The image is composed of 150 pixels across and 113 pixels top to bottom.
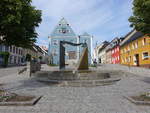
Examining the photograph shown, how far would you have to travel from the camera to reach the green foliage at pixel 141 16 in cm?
739

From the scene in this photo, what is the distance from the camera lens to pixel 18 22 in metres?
7.39

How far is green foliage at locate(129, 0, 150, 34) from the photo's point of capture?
24.3 ft

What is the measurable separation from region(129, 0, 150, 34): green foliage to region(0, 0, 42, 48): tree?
18.1 ft

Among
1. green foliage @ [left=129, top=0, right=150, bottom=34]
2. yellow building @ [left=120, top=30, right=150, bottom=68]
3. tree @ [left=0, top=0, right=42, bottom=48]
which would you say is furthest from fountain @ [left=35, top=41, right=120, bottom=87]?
yellow building @ [left=120, top=30, right=150, bottom=68]

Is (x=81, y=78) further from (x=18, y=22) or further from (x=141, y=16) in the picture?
(x=18, y=22)

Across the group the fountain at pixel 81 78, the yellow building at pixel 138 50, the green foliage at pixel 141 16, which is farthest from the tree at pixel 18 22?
the yellow building at pixel 138 50

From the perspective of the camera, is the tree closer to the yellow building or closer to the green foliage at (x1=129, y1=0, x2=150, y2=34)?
the green foliage at (x1=129, y1=0, x2=150, y2=34)

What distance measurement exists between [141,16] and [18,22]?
6.28 metres

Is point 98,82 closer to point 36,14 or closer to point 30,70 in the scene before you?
point 36,14

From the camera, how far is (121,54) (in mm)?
48031

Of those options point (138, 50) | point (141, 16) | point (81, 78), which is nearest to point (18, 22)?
point (141, 16)

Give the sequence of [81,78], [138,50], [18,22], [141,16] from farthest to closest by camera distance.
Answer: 1. [138,50]
2. [81,78]
3. [141,16]
4. [18,22]

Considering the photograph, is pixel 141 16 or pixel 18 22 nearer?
pixel 18 22

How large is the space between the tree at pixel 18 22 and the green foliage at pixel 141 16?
18.1 feet
